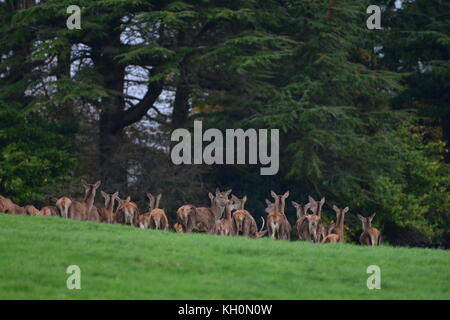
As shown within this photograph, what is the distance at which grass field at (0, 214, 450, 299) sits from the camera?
1340 centimetres

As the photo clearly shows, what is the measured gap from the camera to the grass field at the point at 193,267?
44.0ft

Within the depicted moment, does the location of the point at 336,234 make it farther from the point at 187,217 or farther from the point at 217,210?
the point at 187,217

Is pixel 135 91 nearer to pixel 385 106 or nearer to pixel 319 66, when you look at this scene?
pixel 319 66

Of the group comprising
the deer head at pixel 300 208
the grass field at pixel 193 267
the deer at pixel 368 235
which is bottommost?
the grass field at pixel 193 267

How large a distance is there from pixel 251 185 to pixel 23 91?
338 inches

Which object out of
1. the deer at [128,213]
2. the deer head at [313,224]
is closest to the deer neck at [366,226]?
the deer head at [313,224]

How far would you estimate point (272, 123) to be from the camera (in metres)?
30.7

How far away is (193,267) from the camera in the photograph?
1487 centimetres

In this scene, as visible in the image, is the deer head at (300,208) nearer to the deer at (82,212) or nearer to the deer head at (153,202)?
the deer head at (153,202)

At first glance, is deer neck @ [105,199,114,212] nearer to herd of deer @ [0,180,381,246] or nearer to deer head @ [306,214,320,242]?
herd of deer @ [0,180,381,246]

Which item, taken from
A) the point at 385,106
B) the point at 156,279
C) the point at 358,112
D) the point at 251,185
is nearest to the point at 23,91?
the point at 251,185

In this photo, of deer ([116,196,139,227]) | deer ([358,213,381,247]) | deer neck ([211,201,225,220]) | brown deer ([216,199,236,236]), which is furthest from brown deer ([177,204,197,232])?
deer ([358,213,381,247])

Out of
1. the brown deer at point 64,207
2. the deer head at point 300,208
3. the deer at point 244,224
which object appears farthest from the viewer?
the deer head at point 300,208
